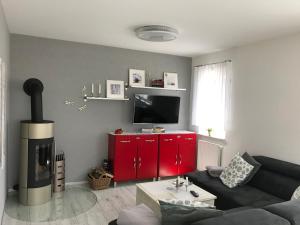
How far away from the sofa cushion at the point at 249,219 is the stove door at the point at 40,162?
2.80 meters

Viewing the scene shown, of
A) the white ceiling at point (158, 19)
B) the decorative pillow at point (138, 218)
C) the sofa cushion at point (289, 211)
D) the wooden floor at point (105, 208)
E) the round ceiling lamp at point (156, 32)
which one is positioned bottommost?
the wooden floor at point (105, 208)

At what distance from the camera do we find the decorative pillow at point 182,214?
166 centimetres

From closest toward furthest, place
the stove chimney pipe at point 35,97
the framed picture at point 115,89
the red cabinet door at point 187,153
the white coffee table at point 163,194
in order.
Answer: the white coffee table at point 163,194 → the stove chimney pipe at point 35,97 → the framed picture at point 115,89 → the red cabinet door at point 187,153

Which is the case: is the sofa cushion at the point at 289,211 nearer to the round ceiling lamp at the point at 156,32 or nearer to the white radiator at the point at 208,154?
the round ceiling lamp at the point at 156,32

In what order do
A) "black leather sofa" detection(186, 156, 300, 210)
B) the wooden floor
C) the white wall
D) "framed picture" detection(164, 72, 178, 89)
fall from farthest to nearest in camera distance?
1. "framed picture" detection(164, 72, 178, 89)
2. the white wall
3. the wooden floor
4. "black leather sofa" detection(186, 156, 300, 210)

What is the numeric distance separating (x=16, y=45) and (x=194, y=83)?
3.28 meters

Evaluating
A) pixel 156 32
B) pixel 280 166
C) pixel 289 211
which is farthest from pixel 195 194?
pixel 156 32

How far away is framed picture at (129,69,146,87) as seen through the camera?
4.86m

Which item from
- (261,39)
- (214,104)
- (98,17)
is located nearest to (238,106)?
(214,104)

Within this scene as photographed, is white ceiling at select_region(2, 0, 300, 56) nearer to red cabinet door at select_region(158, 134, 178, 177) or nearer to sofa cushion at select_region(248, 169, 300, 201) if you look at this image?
red cabinet door at select_region(158, 134, 178, 177)

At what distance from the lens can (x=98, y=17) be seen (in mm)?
3047

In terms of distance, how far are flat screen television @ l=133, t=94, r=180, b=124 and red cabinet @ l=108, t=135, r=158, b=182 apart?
0.37 metres

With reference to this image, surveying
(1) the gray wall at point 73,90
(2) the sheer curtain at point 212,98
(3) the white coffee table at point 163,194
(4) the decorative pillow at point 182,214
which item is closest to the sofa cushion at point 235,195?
(3) the white coffee table at point 163,194

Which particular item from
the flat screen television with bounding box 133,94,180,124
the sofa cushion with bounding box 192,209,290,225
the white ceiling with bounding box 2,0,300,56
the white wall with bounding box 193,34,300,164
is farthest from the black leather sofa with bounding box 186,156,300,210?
the white ceiling with bounding box 2,0,300,56
